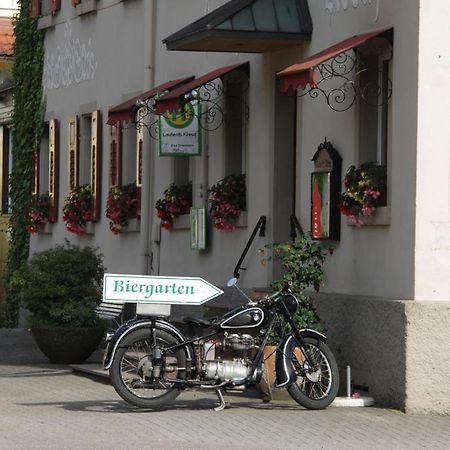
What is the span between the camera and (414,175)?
44.1ft

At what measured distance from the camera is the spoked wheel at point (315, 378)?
13305 millimetres

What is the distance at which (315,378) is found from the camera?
13359mm

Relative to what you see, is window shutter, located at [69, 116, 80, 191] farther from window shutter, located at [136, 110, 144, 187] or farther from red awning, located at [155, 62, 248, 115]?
red awning, located at [155, 62, 248, 115]

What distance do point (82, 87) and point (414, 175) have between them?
10.1 metres

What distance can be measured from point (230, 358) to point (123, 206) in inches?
302

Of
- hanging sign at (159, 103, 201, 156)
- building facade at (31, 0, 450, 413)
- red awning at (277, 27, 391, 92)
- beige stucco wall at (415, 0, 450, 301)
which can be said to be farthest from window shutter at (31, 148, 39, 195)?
beige stucco wall at (415, 0, 450, 301)

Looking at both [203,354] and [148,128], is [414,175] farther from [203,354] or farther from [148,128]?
[148,128]

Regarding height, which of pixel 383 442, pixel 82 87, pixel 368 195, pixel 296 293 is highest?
pixel 82 87

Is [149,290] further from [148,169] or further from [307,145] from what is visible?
[148,169]

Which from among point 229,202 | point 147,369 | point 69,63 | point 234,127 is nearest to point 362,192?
point 147,369

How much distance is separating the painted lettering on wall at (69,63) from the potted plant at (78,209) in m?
1.61

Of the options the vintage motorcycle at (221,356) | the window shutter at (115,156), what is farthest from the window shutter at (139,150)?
the vintage motorcycle at (221,356)

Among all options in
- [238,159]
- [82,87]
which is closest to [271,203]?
[238,159]

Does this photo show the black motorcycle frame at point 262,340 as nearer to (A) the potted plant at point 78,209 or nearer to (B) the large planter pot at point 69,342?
(B) the large planter pot at point 69,342
